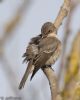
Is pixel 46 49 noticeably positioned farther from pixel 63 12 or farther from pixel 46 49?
pixel 63 12

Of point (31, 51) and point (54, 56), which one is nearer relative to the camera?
point (31, 51)

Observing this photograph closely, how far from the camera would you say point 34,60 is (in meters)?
6.17

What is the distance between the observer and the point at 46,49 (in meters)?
6.70

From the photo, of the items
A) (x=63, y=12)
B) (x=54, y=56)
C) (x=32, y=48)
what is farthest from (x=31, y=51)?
(x=63, y=12)

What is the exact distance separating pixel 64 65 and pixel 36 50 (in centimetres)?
362

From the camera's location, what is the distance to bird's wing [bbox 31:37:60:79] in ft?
20.7

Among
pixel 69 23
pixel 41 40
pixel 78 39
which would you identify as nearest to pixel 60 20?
pixel 78 39

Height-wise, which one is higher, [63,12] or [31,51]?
[63,12]

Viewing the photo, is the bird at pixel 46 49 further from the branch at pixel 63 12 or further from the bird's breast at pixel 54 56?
the branch at pixel 63 12

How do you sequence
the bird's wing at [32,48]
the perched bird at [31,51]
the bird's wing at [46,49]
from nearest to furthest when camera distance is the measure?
the perched bird at [31,51], the bird's wing at [32,48], the bird's wing at [46,49]

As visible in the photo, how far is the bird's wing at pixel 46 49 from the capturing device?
248 inches

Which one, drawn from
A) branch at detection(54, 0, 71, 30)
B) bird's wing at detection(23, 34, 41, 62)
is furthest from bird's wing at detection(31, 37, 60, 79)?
branch at detection(54, 0, 71, 30)

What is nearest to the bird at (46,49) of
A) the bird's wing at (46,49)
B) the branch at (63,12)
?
the bird's wing at (46,49)

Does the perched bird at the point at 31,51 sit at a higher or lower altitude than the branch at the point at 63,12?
lower
